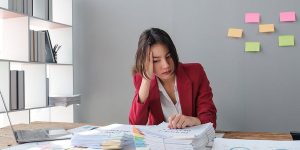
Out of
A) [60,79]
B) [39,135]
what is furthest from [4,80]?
[39,135]

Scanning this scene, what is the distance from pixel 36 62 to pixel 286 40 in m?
1.76

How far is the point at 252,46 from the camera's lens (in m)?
2.08

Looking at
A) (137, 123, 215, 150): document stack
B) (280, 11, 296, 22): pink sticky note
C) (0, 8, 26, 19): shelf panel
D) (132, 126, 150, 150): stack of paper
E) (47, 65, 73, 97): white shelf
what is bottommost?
(132, 126, 150, 150): stack of paper

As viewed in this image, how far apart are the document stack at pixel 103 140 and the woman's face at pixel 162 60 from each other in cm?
49

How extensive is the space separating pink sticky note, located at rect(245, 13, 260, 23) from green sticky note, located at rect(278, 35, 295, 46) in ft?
0.63

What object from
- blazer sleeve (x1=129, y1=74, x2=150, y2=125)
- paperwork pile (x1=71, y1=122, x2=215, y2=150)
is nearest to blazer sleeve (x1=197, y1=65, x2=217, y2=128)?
blazer sleeve (x1=129, y1=74, x2=150, y2=125)

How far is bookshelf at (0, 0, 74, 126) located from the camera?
2123 mm

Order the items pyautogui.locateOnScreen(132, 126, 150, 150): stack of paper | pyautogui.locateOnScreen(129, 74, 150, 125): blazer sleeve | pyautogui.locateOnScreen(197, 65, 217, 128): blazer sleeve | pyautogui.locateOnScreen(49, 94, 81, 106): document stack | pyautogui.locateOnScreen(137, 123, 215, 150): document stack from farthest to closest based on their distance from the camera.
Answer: pyautogui.locateOnScreen(49, 94, 81, 106): document stack, pyautogui.locateOnScreen(129, 74, 150, 125): blazer sleeve, pyautogui.locateOnScreen(197, 65, 217, 128): blazer sleeve, pyautogui.locateOnScreen(132, 126, 150, 150): stack of paper, pyautogui.locateOnScreen(137, 123, 215, 150): document stack

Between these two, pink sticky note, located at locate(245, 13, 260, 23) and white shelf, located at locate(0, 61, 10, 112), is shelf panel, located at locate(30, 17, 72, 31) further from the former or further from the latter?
pink sticky note, located at locate(245, 13, 260, 23)

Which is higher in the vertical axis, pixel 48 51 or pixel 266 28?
pixel 266 28

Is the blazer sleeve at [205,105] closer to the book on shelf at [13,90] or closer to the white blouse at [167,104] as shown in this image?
the white blouse at [167,104]

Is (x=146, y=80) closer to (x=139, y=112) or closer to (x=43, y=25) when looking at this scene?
(x=139, y=112)

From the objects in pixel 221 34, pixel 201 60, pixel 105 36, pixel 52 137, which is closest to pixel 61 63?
pixel 105 36

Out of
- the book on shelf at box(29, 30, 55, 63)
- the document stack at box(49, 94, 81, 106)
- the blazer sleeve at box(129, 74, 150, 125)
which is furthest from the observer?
the document stack at box(49, 94, 81, 106)
